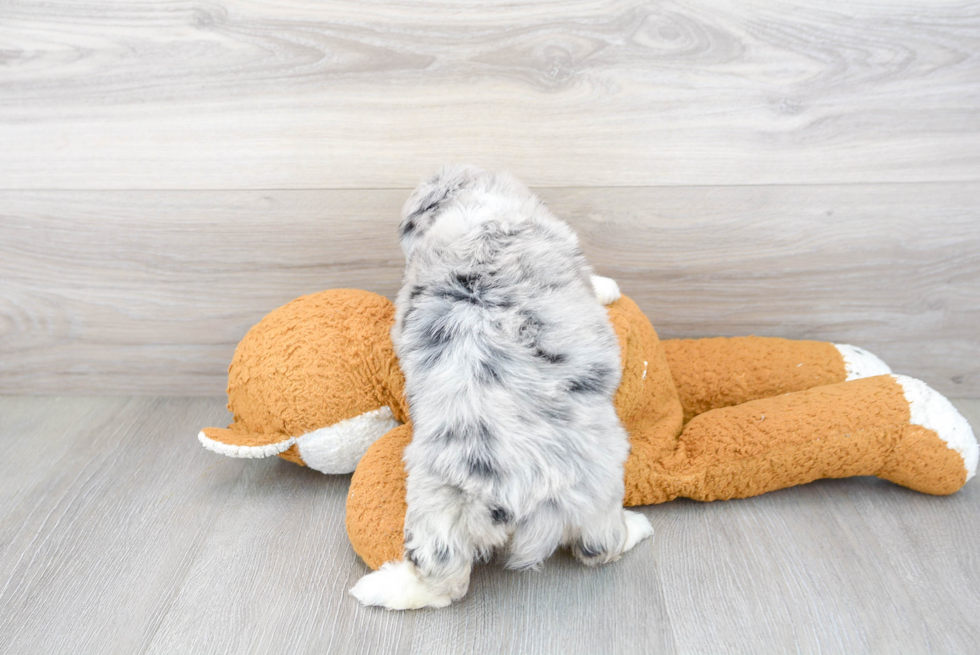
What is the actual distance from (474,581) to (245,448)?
35 cm

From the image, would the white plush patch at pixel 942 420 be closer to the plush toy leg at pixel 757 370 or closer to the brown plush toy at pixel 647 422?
the brown plush toy at pixel 647 422

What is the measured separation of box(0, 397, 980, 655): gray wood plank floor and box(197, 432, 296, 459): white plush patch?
3.9 inches

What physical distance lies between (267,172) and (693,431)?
770 mm

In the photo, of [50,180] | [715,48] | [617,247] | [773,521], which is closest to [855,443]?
[773,521]

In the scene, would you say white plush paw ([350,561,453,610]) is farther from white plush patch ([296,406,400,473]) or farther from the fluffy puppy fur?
white plush patch ([296,406,400,473])

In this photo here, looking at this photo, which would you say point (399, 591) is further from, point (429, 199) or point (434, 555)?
point (429, 199)

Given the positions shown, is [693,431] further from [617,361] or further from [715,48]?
[715,48]

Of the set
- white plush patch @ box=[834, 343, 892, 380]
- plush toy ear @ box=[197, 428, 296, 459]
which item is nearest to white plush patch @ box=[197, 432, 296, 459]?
plush toy ear @ box=[197, 428, 296, 459]

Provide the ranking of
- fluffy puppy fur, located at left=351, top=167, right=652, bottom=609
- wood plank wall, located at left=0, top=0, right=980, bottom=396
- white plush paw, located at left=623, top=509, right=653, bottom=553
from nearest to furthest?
fluffy puppy fur, located at left=351, top=167, right=652, bottom=609 → white plush paw, located at left=623, top=509, right=653, bottom=553 → wood plank wall, located at left=0, top=0, right=980, bottom=396

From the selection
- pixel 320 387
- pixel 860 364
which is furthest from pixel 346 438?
pixel 860 364

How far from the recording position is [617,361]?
0.79m

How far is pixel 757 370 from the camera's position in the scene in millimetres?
1056

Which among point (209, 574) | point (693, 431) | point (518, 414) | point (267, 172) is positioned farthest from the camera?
point (267, 172)

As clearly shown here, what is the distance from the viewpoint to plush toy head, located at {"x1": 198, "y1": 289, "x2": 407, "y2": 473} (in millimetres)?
922
